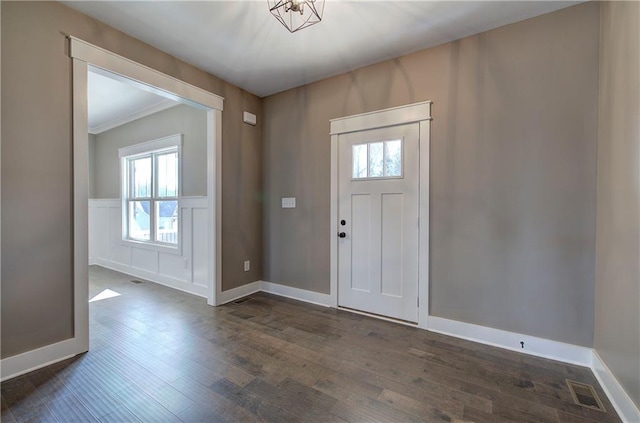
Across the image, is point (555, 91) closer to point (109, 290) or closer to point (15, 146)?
point (15, 146)

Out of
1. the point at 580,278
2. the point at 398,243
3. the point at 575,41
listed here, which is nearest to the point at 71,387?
the point at 398,243

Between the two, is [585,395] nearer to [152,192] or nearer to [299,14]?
[299,14]

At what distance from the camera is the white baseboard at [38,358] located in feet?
6.08

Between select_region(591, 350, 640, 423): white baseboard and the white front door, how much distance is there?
127 cm

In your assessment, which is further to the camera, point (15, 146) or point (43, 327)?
point (43, 327)

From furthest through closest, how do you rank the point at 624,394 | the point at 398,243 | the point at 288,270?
the point at 288,270, the point at 398,243, the point at 624,394

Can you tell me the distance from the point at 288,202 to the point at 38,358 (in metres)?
2.59

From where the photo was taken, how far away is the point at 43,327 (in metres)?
2.01

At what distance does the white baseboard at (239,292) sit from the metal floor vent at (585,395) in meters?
3.20

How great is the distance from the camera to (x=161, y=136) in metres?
4.34

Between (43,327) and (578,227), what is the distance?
13.3 feet

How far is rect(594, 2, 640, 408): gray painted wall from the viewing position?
4.84ft

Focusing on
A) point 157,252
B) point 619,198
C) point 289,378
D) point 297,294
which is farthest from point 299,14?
point 157,252

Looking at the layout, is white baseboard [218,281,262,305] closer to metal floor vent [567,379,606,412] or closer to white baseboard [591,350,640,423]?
metal floor vent [567,379,606,412]
